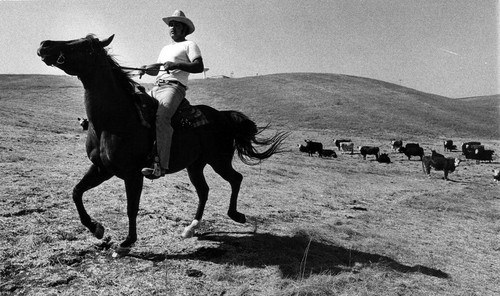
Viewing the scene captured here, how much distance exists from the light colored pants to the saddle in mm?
95

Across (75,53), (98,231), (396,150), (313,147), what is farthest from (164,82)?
(396,150)

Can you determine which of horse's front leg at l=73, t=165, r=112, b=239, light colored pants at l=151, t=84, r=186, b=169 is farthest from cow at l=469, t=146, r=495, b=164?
horse's front leg at l=73, t=165, r=112, b=239

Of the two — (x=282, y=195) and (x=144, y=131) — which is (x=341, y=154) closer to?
(x=282, y=195)

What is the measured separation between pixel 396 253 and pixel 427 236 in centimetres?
223

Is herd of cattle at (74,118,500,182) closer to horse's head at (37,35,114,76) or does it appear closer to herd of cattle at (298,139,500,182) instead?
herd of cattle at (298,139,500,182)

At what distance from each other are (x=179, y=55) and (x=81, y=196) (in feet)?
8.23

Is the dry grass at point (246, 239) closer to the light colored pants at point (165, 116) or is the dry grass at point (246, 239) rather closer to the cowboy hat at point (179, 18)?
the light colored pants at point (165, 116)

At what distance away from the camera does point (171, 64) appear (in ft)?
17.6

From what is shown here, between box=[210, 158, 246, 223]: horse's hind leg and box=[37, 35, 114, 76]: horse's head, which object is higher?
box=[37, 35, 114, 76]: horse's head

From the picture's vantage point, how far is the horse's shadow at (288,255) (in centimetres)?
524

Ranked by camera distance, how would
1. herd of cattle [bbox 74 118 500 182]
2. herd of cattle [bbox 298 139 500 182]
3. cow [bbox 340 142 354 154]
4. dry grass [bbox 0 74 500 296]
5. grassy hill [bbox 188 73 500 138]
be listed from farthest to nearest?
1. grassy hill [bbox 188 73 500 138]
2. cow [bbox 340 142 354 154]
3. herd of cattle [bbox 298 139 500 182]
4. herd of cattle [bbox 74 118 500 182]
5. dry grass [bbox 0 74 500 296]

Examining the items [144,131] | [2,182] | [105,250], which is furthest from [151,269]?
[2,182]

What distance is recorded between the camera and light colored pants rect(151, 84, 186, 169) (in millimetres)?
5309

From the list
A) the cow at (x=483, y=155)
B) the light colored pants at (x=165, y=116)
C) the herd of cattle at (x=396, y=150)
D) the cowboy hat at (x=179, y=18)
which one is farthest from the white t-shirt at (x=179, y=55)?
the cow at (x=483, y=155)
